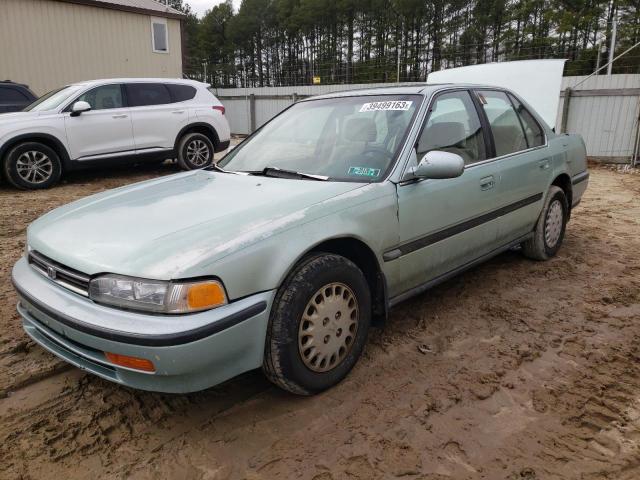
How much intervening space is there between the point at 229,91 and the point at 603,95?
50.7ft

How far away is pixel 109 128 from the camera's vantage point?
838 centimetres

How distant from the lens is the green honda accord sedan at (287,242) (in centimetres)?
215

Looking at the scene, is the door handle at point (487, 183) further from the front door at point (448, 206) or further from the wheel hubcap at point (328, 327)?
the wheel hubcap at point (328, 327)

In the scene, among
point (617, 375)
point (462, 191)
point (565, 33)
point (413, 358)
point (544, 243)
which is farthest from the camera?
point (565, 33)

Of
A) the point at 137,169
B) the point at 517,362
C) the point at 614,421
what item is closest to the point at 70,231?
the point at 517,362

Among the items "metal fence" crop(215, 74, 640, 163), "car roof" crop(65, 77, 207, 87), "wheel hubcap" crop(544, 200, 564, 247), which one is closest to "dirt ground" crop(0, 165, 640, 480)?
"wheel hubcap" crop(544, 200, 564, 247)

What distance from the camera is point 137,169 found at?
10023mm

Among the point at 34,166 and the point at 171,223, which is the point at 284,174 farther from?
the point at 34,166

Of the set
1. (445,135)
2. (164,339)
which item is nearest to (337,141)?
(445,135)

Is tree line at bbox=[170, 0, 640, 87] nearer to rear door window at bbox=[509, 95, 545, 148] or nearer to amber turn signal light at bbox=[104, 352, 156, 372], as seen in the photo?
rear door window at bbox=[509, 95, 545, 148]

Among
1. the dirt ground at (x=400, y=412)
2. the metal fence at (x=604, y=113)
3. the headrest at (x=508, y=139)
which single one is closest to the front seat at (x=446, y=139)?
the headrest at (x=508, y=139)

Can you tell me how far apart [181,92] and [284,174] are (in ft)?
23.4

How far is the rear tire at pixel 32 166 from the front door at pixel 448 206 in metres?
6.76

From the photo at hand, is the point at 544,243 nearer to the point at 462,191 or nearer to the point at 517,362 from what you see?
the point at 462,191
